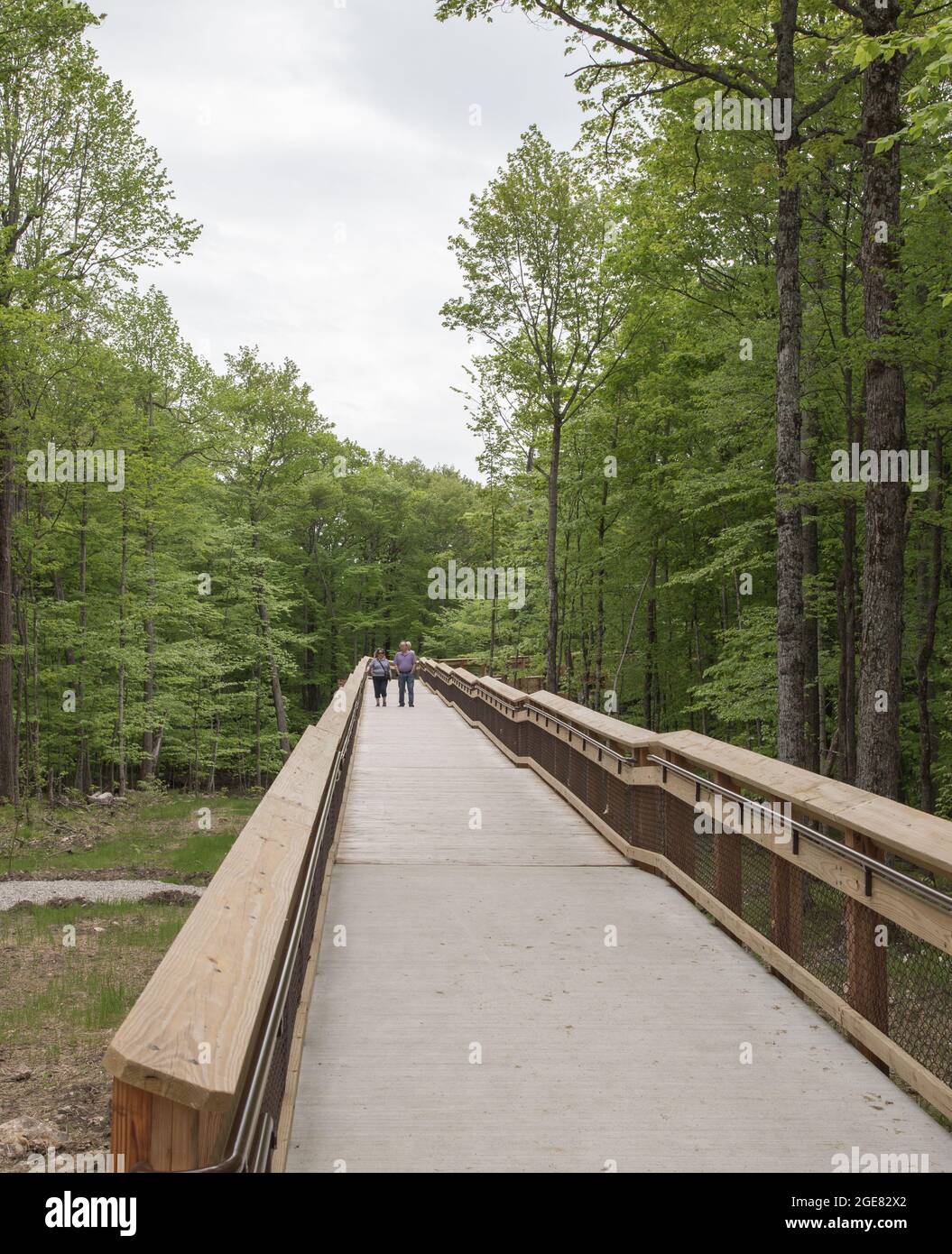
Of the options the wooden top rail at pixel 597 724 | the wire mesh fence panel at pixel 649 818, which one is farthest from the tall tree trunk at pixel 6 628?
the wire mesh fence panel at pixel 649 818

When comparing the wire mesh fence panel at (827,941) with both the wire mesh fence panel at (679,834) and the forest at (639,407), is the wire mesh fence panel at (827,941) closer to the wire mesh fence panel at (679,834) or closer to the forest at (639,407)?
the wire mesh fence panel at (679,834)

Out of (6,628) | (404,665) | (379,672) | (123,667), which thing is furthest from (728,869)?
(123,667)

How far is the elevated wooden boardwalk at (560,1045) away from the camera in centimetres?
347

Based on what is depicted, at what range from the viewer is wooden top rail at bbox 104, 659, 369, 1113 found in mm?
1778

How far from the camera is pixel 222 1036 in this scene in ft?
6.48

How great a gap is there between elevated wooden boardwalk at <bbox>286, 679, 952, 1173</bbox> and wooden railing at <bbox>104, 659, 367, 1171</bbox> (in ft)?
1.31

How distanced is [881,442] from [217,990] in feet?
30.4

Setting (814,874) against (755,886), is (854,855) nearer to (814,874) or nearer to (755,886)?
(814,874)

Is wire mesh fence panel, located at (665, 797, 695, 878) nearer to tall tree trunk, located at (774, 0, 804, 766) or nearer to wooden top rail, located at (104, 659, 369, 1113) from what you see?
wooden top rail, located at (104, 659, 369, 1113)

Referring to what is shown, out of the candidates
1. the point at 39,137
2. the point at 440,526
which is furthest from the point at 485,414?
the point at 440,526

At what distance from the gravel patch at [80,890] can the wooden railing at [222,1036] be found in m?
11.6

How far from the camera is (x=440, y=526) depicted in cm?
6431
